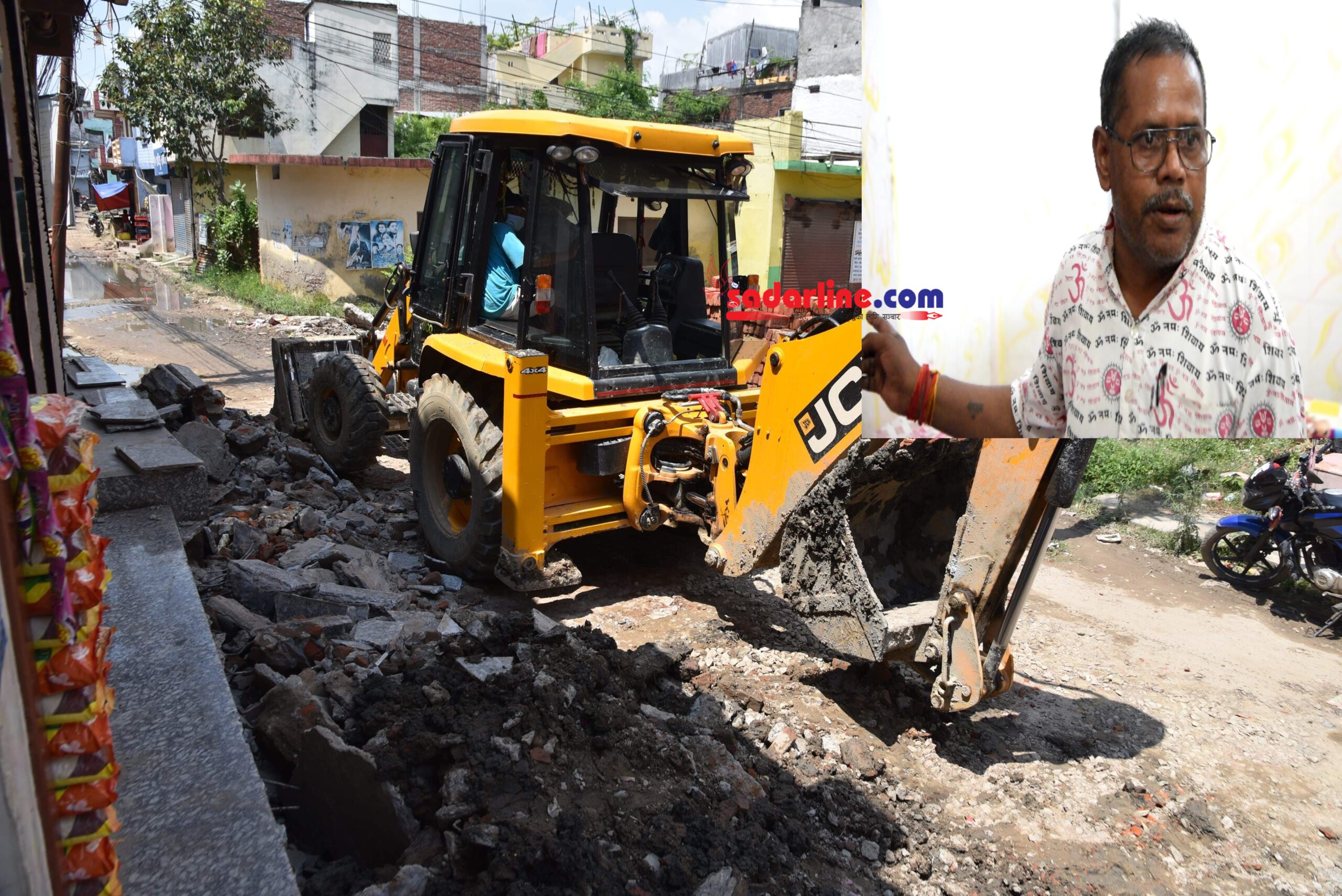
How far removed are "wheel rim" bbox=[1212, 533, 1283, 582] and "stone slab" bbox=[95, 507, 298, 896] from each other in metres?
6.29

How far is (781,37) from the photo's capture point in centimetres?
3509

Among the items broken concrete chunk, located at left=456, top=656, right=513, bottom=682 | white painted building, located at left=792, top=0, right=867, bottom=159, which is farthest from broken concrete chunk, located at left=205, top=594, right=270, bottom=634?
white painted building, located at left=792, top=0, right=867, bottom=159

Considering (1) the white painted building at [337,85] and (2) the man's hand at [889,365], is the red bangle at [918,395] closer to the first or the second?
(2) the man's hand at [889,365]

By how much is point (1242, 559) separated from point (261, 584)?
20.1ft

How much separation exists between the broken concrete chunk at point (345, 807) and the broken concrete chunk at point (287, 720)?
0.16 m

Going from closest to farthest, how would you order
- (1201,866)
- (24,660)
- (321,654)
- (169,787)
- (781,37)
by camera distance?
(24,660) → (169,787) → (1201,866) → (321,654) → (781,37)

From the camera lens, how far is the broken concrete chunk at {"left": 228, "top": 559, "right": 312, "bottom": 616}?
14.6 ft

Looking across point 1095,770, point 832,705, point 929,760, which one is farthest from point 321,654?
point 1095,770

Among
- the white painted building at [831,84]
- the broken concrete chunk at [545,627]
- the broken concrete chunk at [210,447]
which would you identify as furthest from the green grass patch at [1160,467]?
the white painted building at [831,84]

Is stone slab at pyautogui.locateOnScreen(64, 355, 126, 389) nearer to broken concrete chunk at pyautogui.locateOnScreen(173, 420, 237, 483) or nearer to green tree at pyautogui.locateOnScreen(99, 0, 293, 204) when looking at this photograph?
broken concrete chunk at pyautogui.locateOnScreen(173, 420, 237, 483)

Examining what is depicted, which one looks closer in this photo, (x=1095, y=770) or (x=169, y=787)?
(x=169, y=787)

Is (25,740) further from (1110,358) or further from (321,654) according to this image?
(321,654)

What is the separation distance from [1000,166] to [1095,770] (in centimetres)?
332

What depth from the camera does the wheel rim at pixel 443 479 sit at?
5852 mm
